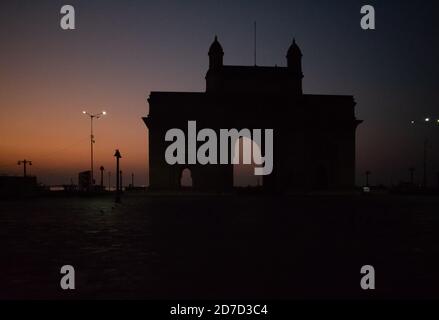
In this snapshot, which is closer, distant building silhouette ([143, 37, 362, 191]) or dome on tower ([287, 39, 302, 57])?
distant building silhouette ([143, 37, 362, 191])

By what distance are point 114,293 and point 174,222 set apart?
34.7 ft

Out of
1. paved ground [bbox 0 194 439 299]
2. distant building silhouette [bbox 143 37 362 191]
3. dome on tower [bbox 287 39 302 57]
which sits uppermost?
dome on tower [bbox 287 39 302 57]

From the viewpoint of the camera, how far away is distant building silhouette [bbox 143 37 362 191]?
49281 millimetres

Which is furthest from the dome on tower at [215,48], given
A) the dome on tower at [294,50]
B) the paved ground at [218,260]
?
the paved ground at [218,260]

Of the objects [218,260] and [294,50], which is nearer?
[218,260]

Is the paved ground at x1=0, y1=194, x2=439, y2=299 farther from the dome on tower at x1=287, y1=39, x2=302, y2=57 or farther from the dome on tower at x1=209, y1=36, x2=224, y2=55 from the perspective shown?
the dome on tower at x1=287, y1=39, x2=302, y2=57

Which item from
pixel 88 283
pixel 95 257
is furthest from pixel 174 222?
pixel 88 283

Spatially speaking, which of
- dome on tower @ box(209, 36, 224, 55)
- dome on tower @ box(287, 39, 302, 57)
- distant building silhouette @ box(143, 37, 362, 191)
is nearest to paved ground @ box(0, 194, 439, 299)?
distant building silhouette @ box(143, 37, 362, 191)

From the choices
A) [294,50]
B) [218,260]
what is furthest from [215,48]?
[218,260]

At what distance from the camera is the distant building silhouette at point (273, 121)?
49.3m

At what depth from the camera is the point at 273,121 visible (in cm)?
5025

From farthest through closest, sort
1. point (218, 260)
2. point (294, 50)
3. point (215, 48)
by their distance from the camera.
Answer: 1. point (294, 50)
2. point (215, 48)
3. point (218, 260)

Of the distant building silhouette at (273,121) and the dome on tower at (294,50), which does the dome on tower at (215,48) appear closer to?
the distant building silhouette at (273,121)

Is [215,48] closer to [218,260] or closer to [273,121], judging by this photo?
[273,121]
